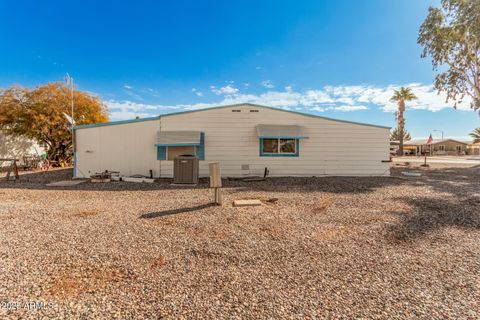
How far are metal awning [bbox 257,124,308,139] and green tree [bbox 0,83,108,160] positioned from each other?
40.5ft

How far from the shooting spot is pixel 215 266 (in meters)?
2.53

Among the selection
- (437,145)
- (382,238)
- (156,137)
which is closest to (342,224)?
(382,238)

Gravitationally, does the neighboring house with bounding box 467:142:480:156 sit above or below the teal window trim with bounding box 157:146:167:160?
above

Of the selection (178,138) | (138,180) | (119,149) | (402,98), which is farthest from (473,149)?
(119,149)

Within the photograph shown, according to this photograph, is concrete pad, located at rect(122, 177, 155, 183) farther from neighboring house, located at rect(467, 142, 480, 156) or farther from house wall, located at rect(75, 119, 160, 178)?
neighboring house, located at rect(467, 142, 480, 156)

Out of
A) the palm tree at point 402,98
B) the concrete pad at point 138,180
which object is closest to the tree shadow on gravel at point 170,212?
the concrete pad at point 138,180

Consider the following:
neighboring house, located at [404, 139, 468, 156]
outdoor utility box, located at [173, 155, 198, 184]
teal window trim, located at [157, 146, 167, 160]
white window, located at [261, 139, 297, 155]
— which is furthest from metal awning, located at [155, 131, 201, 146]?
neighboring house, located at [404, 139, 468, 156]

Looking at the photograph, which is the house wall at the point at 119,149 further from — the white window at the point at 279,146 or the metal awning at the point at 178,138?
the white window at the point at 279,146

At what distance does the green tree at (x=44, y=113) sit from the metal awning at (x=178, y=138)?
29.0ft

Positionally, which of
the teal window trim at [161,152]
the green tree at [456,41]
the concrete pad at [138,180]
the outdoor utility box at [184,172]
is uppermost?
the green tree at [456,41]

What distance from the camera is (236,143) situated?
9781mm

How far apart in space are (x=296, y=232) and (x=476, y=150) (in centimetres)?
6843

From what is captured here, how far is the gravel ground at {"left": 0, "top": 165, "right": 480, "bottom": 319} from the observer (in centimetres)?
186

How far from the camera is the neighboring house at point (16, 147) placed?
14266mm
